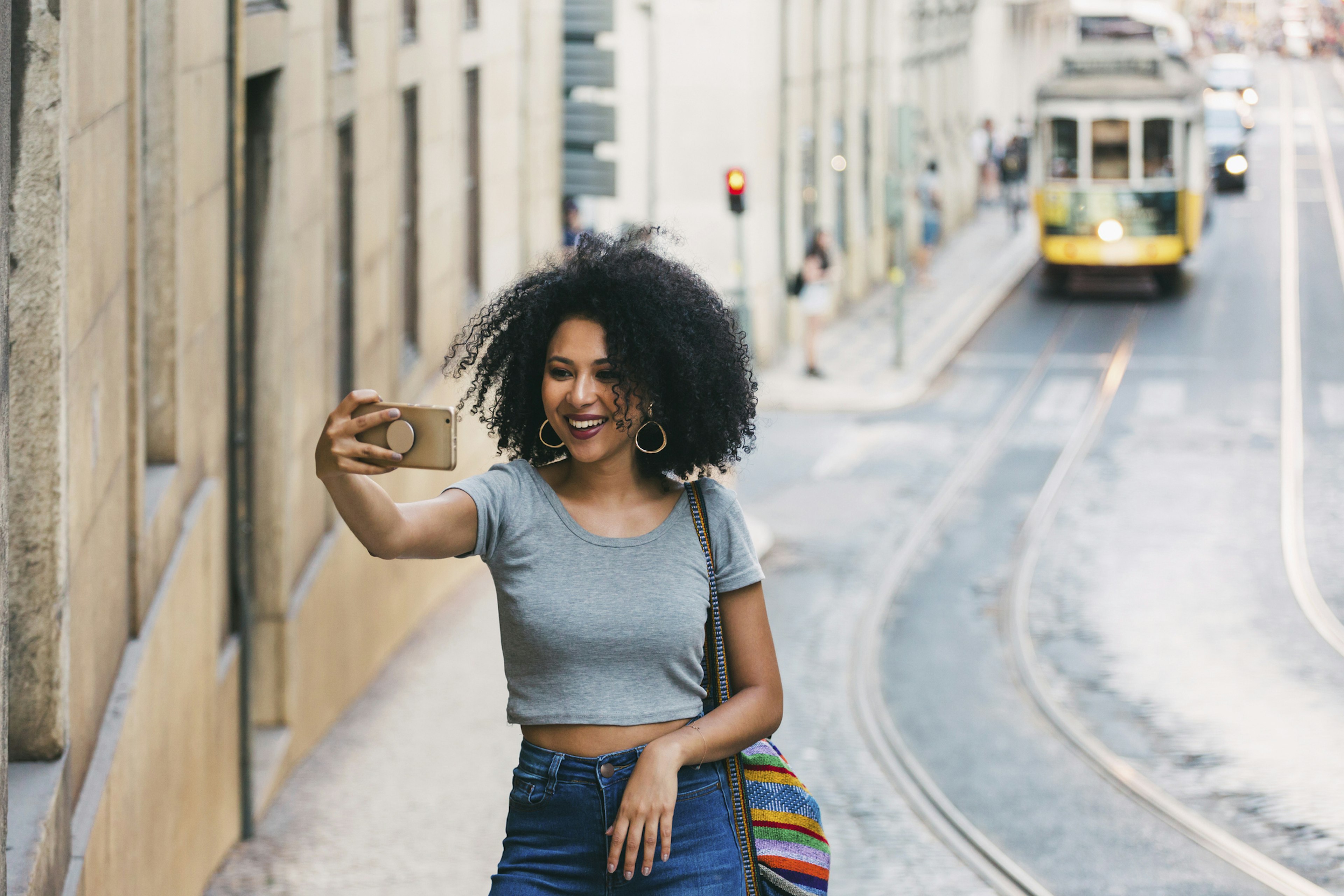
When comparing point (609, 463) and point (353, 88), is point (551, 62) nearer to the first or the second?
point (353, 88)

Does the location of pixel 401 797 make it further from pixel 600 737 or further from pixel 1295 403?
pixel 1295 403

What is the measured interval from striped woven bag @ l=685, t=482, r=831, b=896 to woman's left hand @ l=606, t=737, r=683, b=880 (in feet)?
0.63

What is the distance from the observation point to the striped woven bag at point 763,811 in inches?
124

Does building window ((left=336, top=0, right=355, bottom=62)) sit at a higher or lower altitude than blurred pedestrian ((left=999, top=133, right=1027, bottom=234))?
higher

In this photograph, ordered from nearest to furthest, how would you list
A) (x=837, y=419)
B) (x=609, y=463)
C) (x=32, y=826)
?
(x=609, y=463) < (x=32, y=826) < (x=837, y=419)

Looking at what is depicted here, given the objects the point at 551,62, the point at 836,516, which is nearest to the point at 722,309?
the point at 836,516

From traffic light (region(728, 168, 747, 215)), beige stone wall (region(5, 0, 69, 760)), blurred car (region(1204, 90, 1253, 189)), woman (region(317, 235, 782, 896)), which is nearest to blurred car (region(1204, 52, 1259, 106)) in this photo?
blurred car (region(1204, 90, 1253, 189))

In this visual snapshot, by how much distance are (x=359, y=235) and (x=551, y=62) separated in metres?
6.29

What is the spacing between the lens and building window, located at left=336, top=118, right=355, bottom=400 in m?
10.5

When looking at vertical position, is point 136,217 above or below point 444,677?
above

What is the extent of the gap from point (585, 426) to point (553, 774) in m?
0.56

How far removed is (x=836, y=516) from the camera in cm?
1567

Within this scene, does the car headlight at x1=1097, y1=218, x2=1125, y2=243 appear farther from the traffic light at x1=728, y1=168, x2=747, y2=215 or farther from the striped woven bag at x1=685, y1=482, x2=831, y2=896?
the striped woven bag at x1=685, y1=482, x2=831, y2=896

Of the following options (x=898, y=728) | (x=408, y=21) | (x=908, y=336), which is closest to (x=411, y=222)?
(x=408, y=21)
